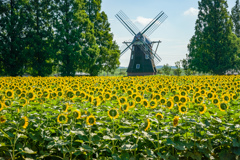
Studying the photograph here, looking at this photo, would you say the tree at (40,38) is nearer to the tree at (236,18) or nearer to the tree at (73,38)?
the tree at (73,38)

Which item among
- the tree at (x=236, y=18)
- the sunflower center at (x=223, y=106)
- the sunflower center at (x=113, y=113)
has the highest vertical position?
the tree at (x=236, y=18)

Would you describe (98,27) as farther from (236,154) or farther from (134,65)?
(236,154)

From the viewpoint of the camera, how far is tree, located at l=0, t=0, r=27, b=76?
2862 centimetres

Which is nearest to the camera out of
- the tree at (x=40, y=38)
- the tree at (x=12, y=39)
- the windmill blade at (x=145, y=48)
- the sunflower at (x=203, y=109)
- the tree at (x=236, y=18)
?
the sunflower at (x=203, y=109)

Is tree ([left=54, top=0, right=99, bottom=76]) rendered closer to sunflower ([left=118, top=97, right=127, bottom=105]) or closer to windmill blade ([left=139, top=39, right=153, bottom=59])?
windmill blade ([left=139, top=39, right=153, bottom=59])

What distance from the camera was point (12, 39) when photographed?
29.7 m

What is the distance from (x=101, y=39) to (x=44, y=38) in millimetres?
8756

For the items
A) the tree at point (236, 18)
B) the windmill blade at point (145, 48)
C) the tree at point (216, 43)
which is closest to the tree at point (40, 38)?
the windmill blade at point (145, 48)

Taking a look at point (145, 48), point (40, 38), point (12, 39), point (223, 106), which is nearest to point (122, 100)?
point (223, 106)

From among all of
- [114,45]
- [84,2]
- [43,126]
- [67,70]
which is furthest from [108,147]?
[114,45]

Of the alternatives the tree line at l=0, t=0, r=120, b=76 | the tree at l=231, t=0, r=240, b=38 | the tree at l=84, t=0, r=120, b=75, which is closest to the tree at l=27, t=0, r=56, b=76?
the tree line at l=0, t=0, r=120, b=76

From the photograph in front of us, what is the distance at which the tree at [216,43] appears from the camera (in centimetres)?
3531

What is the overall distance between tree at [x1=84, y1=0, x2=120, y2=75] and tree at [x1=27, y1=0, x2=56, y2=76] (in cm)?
585

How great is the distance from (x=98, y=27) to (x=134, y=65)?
27.2 feet
